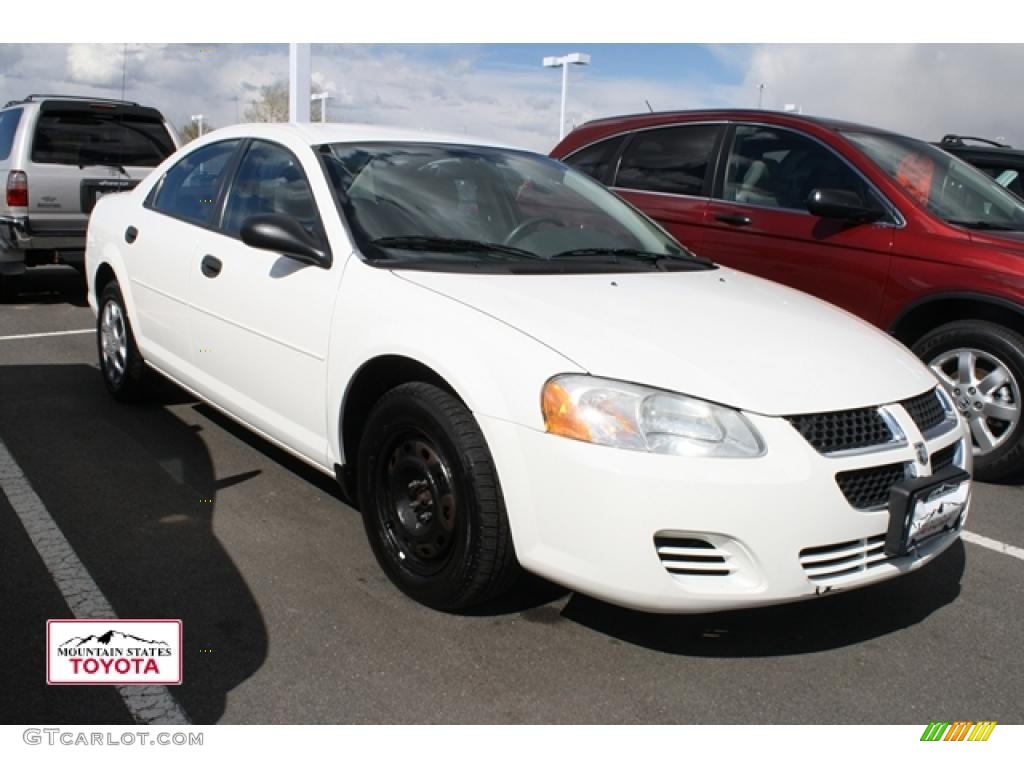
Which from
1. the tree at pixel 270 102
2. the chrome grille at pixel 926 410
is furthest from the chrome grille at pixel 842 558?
the tree at pixel 270 102

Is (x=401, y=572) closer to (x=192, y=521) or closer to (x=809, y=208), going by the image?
(x=192, y=521)

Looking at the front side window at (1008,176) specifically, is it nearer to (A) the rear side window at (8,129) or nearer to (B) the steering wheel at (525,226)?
(B) the steering wheel at (525,226)

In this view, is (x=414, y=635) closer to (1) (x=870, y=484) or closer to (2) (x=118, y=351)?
(1) (x=870, y=484)

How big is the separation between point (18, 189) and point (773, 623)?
7554mm

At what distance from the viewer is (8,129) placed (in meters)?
8.63

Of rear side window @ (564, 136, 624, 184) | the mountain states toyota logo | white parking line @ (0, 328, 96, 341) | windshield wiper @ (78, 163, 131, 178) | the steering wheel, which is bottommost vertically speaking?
white parking line @ (0, 328, 96, 341)

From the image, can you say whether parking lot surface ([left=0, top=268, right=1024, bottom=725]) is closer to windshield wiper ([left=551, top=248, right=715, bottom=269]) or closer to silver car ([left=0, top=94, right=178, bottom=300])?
windshield wiper ([left=551, top=248, right=715, bottom=269])

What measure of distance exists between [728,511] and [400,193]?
6.13 ft

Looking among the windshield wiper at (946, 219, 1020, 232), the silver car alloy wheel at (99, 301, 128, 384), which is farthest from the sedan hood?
the silver car alloy wheel at (99, 301, 128, 384)

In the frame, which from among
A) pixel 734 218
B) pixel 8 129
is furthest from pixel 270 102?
pixel 734 218

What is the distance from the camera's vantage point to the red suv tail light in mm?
8094

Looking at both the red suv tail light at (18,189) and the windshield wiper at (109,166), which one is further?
the windshield wiper at (109,166)

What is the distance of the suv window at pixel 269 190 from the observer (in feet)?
12.2

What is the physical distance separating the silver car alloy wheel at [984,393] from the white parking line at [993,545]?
80 cm
